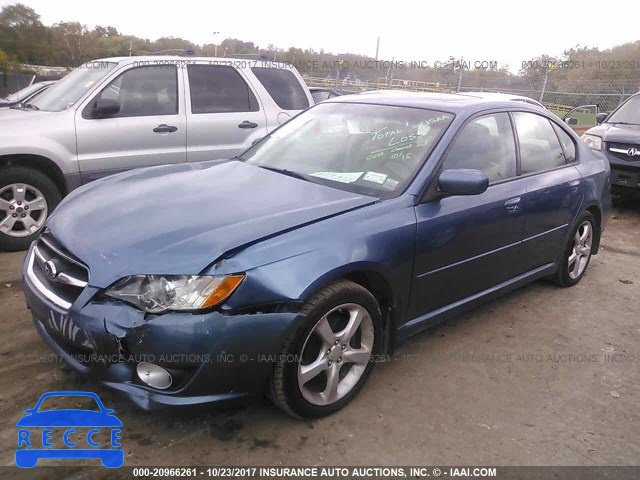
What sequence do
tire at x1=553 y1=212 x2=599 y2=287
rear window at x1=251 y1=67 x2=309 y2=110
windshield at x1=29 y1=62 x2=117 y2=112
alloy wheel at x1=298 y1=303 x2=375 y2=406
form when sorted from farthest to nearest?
rear window at x1=251 y1=67 x2=309 y2=110 → windshield at x1=29 y1=62 x2=117 y2=112 → tire at x1=553 y1=212 x2=599 y2=287 → alloy wheel at x1=298 y1=303 x2=375 y2=406

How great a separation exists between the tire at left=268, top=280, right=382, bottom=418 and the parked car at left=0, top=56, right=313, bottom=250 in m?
3.60

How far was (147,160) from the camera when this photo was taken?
561 cm

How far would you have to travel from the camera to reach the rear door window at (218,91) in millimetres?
5953

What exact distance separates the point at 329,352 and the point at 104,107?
3.84 meters

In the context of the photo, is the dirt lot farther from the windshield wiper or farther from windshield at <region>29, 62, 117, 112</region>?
windshield at <region>29, 62, 117, 112</region>

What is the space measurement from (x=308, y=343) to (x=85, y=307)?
1.05 m

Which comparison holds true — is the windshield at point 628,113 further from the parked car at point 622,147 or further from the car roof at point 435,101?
the car roof at point 435,101

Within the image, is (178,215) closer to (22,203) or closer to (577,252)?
(22,203)

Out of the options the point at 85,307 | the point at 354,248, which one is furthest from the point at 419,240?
the point at 85,307

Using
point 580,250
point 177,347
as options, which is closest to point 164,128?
point 177,347

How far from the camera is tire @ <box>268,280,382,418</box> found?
99.6 inches

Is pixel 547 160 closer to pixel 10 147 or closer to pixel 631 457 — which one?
pixel 631 457

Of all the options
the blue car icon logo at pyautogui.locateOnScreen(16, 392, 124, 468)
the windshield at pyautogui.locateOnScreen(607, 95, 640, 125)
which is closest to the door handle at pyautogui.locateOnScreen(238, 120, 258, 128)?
the blue car icon logo at pyautogui.locateOnScreen(16, 392, 124, 468)

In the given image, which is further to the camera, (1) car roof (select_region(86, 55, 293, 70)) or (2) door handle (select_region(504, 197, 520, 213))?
(1) car roof (select_region(86, 55, 293, 70))
